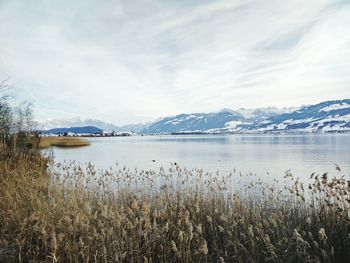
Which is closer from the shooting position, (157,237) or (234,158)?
(157,237)

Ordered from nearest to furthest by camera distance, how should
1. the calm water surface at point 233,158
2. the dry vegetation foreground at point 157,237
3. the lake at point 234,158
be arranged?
1. the dry vegetation foreground at point 157,237
2. the lake at point 234,158
3. the calm water surface at point 233,158

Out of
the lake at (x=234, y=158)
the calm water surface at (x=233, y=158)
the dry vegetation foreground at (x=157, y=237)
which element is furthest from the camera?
the calm water surface at (x=233, y=158)

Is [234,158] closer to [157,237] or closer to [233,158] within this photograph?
[233,158]

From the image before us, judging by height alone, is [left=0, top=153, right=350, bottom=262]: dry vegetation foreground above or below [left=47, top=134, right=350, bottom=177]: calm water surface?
above

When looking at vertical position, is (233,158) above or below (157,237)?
below

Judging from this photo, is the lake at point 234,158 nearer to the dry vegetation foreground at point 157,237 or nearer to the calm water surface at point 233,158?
the calm water surface at point 233,158

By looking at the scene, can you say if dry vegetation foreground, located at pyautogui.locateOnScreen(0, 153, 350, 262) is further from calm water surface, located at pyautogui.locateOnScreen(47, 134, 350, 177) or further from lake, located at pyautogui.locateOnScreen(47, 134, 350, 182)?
lake, located at pyautogui.locateOnScreen(47, 134, 350, 182)

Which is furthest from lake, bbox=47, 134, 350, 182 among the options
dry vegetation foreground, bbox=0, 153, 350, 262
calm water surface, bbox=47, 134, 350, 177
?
dry vegetation foreground, bbox=0, 153, 350, 262

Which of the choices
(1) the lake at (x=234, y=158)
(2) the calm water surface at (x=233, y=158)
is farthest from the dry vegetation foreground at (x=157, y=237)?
(1) the lake at (x=234, y=158)

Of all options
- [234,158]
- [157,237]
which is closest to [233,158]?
[234,158]

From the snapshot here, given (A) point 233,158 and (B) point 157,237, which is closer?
(B) point 157,237

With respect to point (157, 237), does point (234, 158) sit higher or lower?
lower

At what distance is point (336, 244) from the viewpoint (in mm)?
6758

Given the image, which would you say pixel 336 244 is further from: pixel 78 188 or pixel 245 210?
pixel 78 188
